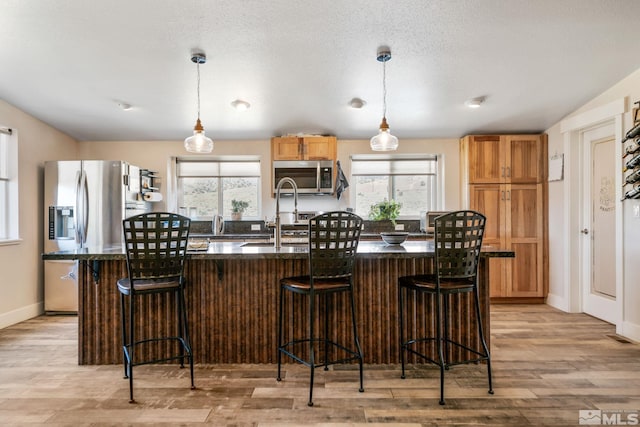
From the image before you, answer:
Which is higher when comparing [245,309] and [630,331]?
[245,309]

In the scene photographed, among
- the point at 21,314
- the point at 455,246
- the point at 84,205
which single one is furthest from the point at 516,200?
the point at 21,314

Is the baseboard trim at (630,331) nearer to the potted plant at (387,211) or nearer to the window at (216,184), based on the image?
the potted plant at (387,211)

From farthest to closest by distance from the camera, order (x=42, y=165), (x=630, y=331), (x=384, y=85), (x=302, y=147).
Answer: (x=302, y=147) < (x=42, y=165) < (x=384, y=85) < (x=630, y=331)

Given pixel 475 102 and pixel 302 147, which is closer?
pixel 475 102

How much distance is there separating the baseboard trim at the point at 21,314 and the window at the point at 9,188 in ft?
2.52

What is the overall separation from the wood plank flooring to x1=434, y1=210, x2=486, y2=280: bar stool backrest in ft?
2.50

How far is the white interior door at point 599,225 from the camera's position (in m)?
3.88

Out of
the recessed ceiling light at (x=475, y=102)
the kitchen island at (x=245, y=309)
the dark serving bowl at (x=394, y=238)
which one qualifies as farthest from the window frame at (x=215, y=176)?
the recessed ceiling light at (x=475, y=102)

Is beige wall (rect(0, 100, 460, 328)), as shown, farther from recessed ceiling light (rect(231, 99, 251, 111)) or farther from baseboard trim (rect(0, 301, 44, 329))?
recessed ceiling light (rect(231, 99, 251, 111))

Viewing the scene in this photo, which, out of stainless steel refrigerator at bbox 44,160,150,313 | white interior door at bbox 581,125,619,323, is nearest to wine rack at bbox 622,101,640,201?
white interior door at bbox 581,125,619,323

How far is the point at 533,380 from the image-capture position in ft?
8.20

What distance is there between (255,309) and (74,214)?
9.16 ft

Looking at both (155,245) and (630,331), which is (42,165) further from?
(630,331)

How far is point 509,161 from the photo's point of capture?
15.4 ft
